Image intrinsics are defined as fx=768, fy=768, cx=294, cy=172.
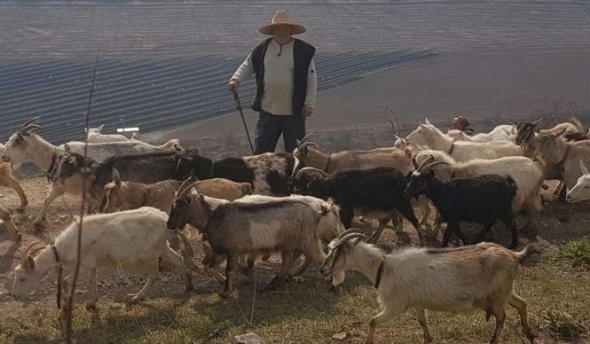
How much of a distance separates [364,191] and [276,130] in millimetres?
2038

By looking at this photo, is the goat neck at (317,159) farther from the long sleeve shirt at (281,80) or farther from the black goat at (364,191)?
the black goat at (364,191)

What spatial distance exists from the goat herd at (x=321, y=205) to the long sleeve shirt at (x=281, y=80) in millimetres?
624

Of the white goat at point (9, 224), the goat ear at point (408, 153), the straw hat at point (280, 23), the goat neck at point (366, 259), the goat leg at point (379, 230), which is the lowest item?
the goat leg at point (379, 230)

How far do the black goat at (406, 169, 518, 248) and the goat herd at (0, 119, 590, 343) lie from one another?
1 centimetres

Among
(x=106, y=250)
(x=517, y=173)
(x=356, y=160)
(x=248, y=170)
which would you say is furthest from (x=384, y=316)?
(x=356, y=160)

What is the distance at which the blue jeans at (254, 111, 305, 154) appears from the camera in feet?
30.8

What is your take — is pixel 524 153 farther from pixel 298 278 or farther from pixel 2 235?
pixel 2 235

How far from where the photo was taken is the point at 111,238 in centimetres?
630

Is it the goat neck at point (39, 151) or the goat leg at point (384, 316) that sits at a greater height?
the goat leg at point (384, 316)

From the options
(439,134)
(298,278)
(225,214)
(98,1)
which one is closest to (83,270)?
(225,214)

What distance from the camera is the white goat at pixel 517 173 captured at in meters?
8.41

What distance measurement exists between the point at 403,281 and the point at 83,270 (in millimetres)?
2663

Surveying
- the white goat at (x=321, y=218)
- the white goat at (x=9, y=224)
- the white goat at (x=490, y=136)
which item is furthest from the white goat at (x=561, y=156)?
the white goat at (x=9, y=224)

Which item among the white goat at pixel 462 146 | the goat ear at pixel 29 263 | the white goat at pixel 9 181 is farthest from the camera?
the white goat at pixel 462 146
